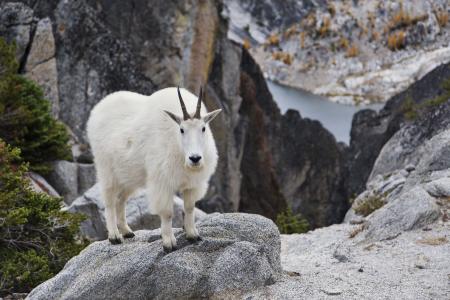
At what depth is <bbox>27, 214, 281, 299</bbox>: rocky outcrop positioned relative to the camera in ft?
25.4

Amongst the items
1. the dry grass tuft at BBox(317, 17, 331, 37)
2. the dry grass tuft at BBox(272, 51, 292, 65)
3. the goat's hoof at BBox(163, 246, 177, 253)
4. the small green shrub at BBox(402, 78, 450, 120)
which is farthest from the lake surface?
the goat's hoof at BBox(163, 246, 177, 253)

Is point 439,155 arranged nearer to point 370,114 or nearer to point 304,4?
point 370,114

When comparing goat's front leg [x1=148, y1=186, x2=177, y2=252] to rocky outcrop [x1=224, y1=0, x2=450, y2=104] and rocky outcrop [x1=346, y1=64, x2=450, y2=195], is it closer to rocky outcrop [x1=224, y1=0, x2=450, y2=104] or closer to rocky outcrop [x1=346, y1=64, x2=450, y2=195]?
rocky outcrop [x1=346, y1=64, x2=450, y2=195]

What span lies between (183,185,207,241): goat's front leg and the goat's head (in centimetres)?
78

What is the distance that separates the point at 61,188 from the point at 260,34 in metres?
121

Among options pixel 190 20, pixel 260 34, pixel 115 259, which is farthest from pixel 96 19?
pixel 260 34

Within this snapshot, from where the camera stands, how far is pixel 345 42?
129m

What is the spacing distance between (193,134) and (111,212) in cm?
216

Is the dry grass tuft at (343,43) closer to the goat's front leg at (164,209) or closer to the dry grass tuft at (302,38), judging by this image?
the dry grass tuft at (302,38)

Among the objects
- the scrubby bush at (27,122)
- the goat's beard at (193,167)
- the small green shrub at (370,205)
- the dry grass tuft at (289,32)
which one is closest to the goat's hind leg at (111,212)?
the goat's beard at (193,167)

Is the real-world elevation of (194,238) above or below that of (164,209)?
below

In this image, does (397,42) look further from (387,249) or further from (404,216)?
(387,249)

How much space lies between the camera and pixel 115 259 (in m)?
8.30

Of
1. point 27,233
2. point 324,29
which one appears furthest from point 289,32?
point 27,233
